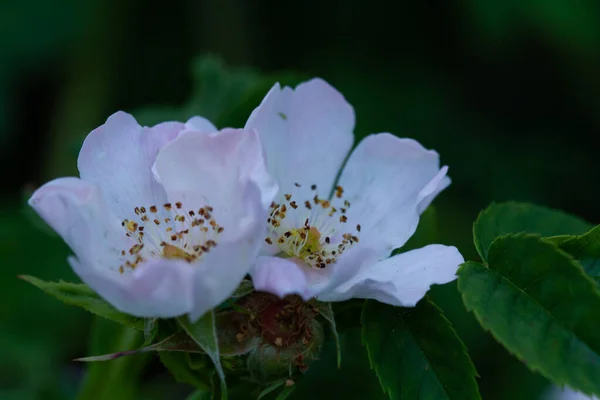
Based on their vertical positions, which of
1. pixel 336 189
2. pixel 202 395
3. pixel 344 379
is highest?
pixel 336 189

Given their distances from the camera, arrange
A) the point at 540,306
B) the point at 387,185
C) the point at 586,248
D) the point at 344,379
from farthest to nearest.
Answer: the point at 344,379 < the point at 387,185 < the point at 586,248 < the point at 540,306

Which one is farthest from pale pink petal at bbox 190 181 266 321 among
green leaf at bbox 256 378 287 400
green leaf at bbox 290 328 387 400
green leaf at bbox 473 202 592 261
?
green leaf at bbox 290 328 387 400

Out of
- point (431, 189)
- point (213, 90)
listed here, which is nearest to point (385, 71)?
point (213, 90)

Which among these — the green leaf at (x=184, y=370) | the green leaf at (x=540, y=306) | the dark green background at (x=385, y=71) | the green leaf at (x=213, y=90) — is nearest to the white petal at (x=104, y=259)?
the green leaf at (x=184, y=370)

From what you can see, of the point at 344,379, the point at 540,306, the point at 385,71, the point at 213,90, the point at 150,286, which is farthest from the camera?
the point at 385,71

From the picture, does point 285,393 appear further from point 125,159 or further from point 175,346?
point 125,159

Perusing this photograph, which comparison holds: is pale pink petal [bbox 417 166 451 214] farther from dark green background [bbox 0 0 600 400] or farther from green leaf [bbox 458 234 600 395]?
dark green background [bbox 0 0 600 400]

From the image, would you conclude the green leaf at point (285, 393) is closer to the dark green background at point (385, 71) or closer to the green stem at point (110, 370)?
the green stem at point (110, 370)

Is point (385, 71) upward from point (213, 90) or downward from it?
downward
